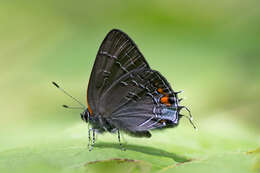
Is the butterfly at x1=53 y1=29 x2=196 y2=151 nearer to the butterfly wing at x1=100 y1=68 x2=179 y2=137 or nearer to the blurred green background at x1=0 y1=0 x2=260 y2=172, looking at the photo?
the butterfly wing at x1=100 y1=68 x2=179 y2=137

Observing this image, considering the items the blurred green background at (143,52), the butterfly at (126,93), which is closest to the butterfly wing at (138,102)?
the butterfly at (126,93)

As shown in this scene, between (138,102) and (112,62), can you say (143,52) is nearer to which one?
(138,102)

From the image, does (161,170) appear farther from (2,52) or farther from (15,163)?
(2,52)

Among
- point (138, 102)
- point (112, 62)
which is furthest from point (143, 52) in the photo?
point (112, 62)

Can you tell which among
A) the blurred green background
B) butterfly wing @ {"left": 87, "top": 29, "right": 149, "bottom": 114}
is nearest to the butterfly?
butterfly wing @ {"left": 87, "top": 29, "right": 149, "bottom": 114}

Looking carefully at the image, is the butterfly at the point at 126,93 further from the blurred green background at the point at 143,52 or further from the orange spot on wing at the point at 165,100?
the blurred green background at the point at 143,52
